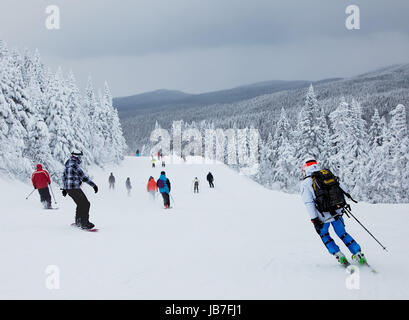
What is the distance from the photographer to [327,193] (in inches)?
195

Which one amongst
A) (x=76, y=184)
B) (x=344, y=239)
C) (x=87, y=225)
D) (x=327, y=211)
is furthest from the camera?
(x=87, y=225)

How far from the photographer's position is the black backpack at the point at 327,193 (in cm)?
492

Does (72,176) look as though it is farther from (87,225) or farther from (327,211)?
(327,211)

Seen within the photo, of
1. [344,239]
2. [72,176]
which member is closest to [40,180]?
[72,176]

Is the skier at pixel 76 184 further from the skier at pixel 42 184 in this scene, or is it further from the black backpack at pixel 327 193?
the skier at pixel 42 184

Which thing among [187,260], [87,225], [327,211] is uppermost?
[327,211]

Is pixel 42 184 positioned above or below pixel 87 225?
above

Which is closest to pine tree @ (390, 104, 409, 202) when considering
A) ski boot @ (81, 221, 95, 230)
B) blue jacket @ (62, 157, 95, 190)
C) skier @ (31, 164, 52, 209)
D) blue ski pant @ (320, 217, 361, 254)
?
skier @ (31, 164, 52, 209)

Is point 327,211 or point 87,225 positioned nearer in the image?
point 327,211

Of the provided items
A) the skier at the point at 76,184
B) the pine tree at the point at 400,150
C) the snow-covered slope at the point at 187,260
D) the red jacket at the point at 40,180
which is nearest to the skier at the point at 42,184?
the red jacket at the point at 40,180

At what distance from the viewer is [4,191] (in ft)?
54.0
